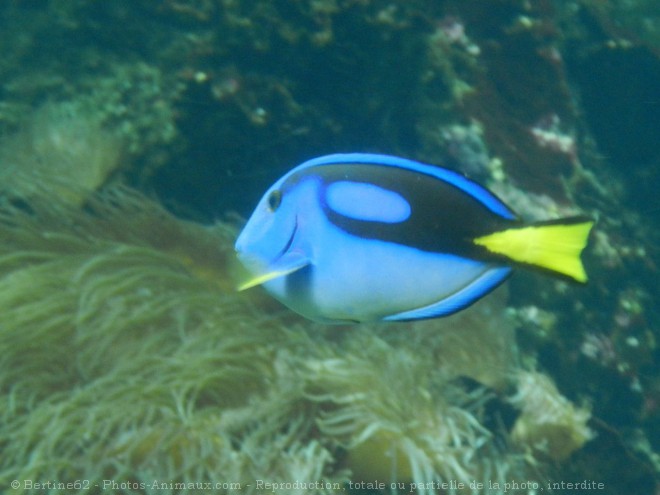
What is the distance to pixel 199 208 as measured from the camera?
4.71 metres

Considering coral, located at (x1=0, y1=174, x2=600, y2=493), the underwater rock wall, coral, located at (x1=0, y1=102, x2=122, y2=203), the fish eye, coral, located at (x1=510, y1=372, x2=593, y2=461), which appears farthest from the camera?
coral, located at (x1=0, y1=102, x2=122, y2=203)

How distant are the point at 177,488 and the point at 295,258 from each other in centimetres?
136

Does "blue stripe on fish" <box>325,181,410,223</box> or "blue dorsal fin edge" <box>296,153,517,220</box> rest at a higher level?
"blue dorsal fin edge" <box>296,153,517,220</box>

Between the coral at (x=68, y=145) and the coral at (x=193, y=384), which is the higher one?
the coral at (x=193, y=384)

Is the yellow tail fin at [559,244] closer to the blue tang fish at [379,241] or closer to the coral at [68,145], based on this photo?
the blue tang fish at [379,241]

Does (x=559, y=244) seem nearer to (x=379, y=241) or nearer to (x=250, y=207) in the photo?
(x=379, y=241)

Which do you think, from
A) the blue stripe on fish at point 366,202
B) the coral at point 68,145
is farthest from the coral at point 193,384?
the blue stripe on fish at point 366,202

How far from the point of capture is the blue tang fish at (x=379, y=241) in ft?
3.84

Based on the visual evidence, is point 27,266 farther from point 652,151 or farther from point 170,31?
point 652,151

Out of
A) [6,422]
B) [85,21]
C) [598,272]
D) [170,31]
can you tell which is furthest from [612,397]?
[85,21]

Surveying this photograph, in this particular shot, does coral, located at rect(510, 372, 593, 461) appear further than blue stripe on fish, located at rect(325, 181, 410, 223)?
Yes

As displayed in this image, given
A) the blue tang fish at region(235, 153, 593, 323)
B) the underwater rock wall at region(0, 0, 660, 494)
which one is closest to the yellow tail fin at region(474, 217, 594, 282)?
the blue tang fish at region(235, 153, 593, 323)

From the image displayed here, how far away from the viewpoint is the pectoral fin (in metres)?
1.21

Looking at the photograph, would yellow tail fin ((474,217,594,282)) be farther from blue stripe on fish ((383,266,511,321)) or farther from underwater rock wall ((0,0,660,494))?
underwater rock wall ((0,0,660,494))
